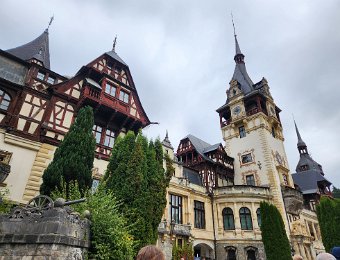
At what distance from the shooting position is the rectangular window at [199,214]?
76.7ft

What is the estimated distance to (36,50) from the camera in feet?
63.8

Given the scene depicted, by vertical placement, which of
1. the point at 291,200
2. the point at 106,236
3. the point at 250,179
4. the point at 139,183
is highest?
the point at 250,179

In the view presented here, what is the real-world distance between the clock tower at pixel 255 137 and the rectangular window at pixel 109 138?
17.6m

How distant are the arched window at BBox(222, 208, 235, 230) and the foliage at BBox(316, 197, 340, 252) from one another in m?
7.97

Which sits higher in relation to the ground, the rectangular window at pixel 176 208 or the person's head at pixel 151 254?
the rectangular window at pixel 176 208

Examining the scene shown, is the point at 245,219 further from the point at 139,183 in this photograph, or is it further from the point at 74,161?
the point at 74,161

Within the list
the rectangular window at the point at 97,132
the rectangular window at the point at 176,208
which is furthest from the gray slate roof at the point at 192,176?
the rectangular window at the point at 97,132

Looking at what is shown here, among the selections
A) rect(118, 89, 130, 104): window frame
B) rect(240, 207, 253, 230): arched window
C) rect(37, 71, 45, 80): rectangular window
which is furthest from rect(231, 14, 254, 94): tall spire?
rect(37, 71, 45, 80): rectangular window

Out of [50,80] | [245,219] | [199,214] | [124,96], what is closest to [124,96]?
[124,96]

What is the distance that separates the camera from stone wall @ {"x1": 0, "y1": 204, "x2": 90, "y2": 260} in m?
6.88

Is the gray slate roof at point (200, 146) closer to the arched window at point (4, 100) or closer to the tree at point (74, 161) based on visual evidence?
Answer: the tree at point (74, 161)

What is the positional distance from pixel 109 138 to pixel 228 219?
1452cm

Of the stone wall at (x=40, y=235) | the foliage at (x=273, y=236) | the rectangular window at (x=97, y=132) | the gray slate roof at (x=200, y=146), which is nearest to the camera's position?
the stone wall at (x=40, y=235)

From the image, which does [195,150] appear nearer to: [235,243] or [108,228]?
[235,243]
